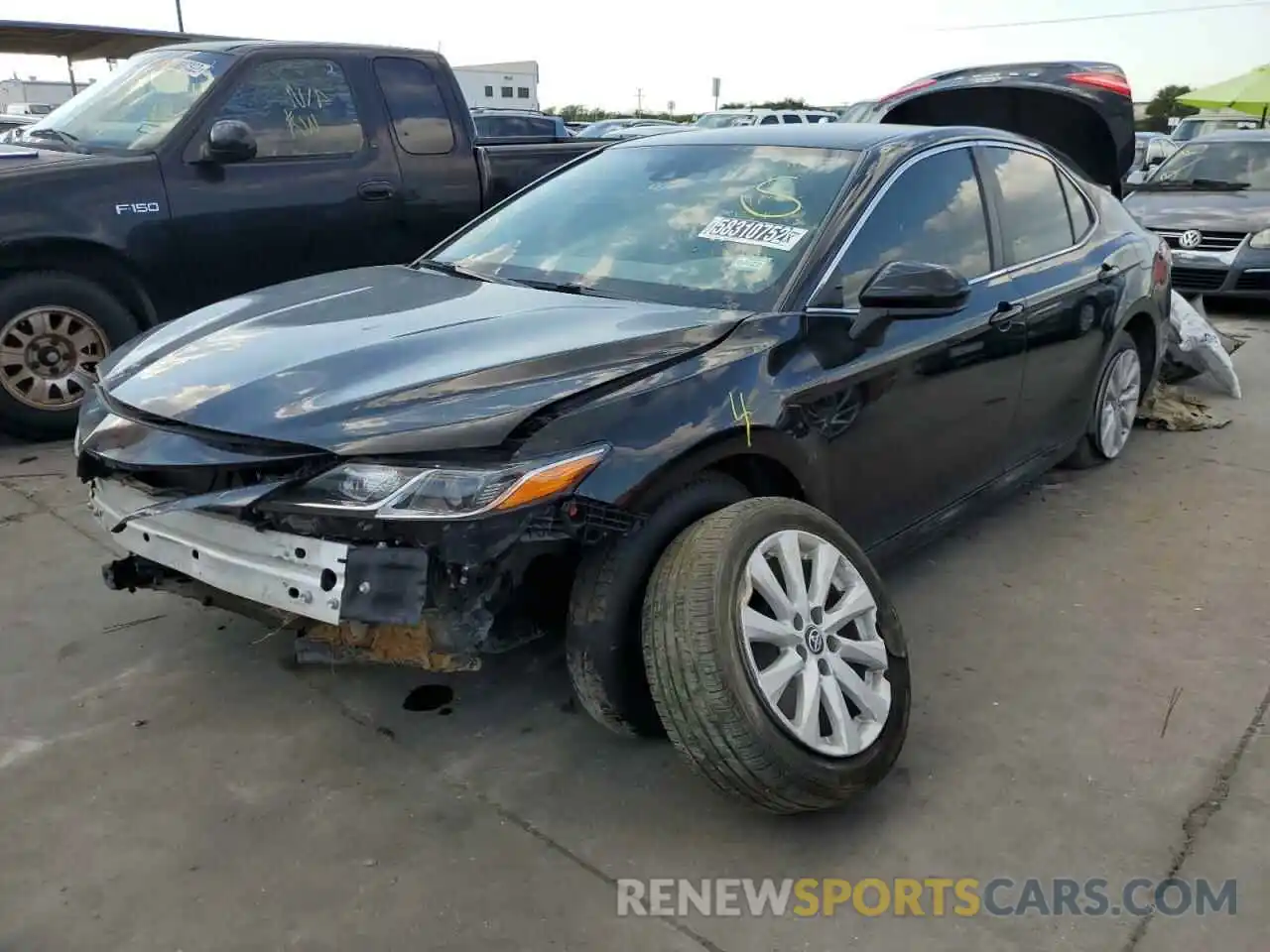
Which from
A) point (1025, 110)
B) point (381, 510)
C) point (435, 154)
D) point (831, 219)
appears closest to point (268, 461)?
point (381, 510)

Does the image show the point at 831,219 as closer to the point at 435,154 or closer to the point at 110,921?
the point at 110,921

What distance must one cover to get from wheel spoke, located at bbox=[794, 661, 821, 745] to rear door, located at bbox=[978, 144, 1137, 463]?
194cm

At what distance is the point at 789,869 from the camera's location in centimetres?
245

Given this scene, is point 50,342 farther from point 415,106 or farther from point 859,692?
point 859,692

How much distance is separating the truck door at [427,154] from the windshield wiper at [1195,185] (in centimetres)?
730

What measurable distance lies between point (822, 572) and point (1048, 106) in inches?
173

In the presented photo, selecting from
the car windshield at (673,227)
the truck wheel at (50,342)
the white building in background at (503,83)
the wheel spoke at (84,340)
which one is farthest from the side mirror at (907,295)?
the white building in background at (503,83)

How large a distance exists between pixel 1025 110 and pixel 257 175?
13.8ft

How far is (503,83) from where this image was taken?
47656 mm

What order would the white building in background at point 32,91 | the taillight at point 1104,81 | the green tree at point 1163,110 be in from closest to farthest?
the taillight at point 1104,81, the white building in background at point 32,91, the green tree at point 1163,110

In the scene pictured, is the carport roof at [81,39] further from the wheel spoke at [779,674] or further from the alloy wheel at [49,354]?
the wheel spoke at [779,674]

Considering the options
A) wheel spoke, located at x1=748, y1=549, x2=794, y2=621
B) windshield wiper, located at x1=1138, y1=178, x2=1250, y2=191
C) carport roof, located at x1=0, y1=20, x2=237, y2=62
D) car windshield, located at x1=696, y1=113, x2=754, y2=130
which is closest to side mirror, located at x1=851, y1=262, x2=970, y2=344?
wheel spoke, located at x1=748, y1=549, x2=794, y2=621

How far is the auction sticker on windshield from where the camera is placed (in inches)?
127

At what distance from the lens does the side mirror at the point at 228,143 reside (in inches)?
204
